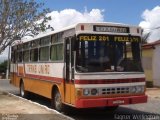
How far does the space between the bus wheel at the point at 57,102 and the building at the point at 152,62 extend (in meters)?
13.7

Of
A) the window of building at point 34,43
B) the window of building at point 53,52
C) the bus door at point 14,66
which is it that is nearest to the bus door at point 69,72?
the window of building at point 53,52

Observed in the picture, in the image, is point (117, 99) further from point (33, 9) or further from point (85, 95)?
point (33, 9)

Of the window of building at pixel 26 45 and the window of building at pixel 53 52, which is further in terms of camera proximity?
the window of building at pixel 26 45

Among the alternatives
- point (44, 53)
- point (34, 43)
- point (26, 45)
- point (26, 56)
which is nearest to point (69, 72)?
point (44, 53)

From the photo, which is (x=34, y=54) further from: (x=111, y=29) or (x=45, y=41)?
(x=111, y=29)

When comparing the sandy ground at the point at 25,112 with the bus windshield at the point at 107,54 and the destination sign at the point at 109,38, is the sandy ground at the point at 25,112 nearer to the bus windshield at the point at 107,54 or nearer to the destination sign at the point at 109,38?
the bus windshield at the point at 107,54

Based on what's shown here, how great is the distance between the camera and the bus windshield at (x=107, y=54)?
12.7 metres

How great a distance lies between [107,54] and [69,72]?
1378 mm

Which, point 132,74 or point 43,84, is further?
point 43,84

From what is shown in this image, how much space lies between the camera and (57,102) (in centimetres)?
→ 1483

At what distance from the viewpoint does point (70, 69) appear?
43.6ft

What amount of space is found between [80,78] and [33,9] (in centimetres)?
952

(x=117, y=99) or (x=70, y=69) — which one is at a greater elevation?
(x=70, y=69)

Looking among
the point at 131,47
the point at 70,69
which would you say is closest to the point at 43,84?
the point at 70,69
